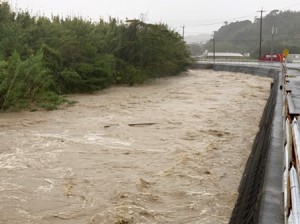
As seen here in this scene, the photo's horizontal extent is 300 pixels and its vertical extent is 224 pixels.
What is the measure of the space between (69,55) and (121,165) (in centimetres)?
1289

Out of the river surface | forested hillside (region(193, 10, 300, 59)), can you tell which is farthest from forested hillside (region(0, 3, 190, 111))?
forested hillside (region(193, 10, 300, 59))

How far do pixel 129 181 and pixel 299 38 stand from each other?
387ft

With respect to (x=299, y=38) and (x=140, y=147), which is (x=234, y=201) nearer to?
(x=140, y=147)

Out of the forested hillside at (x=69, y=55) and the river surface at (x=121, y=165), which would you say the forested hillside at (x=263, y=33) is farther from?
the river surface at (x=121, y=165)

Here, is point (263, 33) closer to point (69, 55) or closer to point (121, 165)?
point (69, 55)

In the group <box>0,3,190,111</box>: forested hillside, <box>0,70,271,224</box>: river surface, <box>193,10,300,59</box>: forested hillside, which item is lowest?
<box>0,70,271,224</box>: river surface

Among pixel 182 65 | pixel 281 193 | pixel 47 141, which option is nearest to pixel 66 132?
pixel 47 141

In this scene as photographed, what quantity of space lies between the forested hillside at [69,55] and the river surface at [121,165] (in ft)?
4.85

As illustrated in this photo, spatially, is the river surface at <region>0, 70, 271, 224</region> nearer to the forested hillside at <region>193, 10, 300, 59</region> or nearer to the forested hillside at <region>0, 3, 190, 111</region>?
the forested hillside at <region>0, 3, 190, 111</region>

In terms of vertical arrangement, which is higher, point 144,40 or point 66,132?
point 144,40

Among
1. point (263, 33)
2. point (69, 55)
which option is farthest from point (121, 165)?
point (263, 33)

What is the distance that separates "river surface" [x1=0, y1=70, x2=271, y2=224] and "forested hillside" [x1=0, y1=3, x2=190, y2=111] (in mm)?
1480

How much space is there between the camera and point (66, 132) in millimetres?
10688

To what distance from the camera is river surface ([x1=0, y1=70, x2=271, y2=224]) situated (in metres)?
5.82
